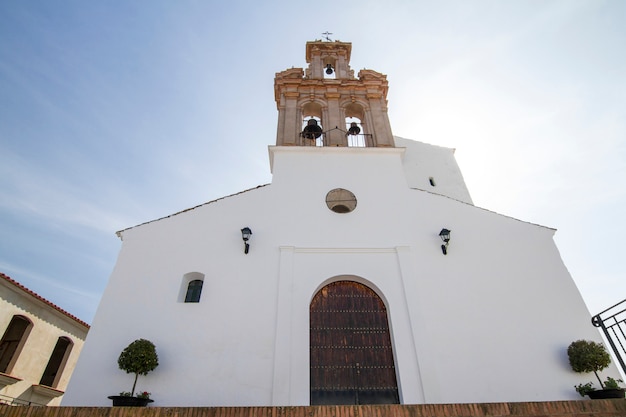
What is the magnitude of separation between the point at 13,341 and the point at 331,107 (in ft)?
42.4

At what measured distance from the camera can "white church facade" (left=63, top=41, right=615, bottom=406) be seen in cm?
633

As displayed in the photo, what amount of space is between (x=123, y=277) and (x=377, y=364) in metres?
5.52

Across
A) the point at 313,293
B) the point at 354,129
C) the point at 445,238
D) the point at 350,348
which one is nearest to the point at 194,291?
the point at 313,293

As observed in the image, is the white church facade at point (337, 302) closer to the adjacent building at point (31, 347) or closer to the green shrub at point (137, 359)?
the green shrub at point (137, 359)

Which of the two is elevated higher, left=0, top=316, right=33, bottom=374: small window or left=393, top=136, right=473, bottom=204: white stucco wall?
left=393, top=136, right=473, bottom=204: white stucco wall

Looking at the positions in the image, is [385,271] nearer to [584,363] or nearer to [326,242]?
[326,242]

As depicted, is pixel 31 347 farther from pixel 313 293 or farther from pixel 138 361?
pixel 313 293

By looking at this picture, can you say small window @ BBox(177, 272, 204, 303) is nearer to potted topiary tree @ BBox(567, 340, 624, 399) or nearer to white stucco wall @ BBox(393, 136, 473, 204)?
potted topiary tree @ BBox(567, 340, 624, 399)

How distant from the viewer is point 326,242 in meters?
8.02

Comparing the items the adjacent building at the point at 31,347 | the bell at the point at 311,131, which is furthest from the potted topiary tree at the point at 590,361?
the adjacent building at the point at 31,347

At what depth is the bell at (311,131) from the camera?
1059 cm

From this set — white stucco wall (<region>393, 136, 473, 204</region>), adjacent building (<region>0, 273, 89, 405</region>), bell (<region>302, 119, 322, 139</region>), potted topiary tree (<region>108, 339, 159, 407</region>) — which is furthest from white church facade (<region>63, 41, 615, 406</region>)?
adjacent building (<region>0, 273, 89, 405</region>)

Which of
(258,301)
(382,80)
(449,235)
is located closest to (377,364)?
(258,301)

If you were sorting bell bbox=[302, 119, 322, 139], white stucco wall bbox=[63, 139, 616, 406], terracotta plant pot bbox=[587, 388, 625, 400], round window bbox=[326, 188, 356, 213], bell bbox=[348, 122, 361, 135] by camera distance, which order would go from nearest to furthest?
terracotta plant pot bbox=[587, 388, 625, 400], white stucco wall bbox=[63, 139, 616, 406], round window bbox=[326, 188, 356, 213], bell bbox=[302, 119, 322, 139], bell bbox=[348, 122, 361, 135]
